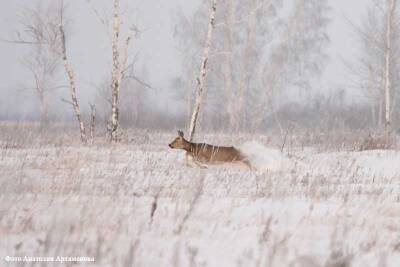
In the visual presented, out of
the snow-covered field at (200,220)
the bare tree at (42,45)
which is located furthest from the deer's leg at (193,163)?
the bare tree at (42,45)

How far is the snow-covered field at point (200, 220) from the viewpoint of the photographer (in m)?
2.66

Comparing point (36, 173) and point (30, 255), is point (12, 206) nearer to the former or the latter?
point (30, 255)

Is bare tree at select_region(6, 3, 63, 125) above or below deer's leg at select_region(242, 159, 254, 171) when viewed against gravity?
above

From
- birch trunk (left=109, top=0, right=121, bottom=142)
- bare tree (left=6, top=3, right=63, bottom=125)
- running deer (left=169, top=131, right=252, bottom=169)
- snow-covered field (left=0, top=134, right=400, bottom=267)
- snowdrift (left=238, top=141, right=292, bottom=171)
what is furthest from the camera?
birch trunk (left=109, top=0, right=121, bottom=142)

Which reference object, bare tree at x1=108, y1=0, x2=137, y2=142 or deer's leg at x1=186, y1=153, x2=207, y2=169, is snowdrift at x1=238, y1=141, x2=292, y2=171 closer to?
deer's leg at x1=186, y1=153, x2=207, y2=169

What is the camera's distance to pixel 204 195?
4875 millimetres

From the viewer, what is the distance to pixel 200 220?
364cm

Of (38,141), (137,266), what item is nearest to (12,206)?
(137,266)

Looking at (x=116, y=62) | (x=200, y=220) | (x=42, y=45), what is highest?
(x=42, y=45)

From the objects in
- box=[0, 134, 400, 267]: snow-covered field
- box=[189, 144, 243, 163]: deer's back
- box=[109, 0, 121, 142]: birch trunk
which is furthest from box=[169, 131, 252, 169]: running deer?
box=[109, 0, 121, 142]: birch trunk

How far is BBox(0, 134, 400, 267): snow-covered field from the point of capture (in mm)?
2660

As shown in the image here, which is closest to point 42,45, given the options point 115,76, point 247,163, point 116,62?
point 116,62

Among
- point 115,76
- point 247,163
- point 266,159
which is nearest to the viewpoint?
point 266,159

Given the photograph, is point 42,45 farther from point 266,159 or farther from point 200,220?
point 200,220
